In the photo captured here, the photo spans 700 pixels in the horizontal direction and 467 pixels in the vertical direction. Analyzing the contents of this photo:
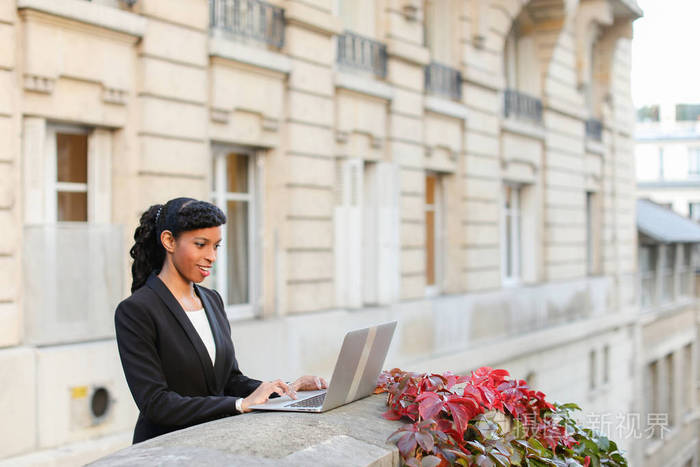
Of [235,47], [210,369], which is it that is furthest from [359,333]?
[235,47]

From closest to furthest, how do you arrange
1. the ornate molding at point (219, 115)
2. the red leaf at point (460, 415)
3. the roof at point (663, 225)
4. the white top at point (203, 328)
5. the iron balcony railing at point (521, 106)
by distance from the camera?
the red leaf at point (460, 415) < the white top at point (203, 328) < the ornate molding at point (219, 115) < the iron balcony railing at point (521, 106) < the roof at point (663, 225)

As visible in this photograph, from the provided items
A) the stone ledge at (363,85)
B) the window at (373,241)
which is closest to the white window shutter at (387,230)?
the window at (373,241)

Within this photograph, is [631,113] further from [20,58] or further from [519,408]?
[519,408]

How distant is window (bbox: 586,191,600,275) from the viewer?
2105 cm

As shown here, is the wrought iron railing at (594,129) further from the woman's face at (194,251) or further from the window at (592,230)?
the woman's face at (194,251)

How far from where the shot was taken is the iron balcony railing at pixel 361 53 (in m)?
11.6

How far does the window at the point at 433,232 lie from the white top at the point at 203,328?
36.4ft

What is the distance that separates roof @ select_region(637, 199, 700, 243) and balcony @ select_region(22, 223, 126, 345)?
752 inches

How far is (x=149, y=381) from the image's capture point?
3.10 m

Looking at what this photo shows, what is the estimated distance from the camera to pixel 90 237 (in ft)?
26.8

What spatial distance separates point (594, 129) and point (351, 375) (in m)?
18.8

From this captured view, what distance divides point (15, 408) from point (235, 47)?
4.46 meters

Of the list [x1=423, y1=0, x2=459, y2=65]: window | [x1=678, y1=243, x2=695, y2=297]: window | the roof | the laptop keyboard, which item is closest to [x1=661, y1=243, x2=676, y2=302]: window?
[x1=678, y1=243, x2=695, y2=297]: window

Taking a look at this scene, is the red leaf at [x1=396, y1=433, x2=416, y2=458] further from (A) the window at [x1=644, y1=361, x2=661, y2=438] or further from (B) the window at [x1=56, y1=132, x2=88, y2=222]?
(A) the window at [x1=644, y1=361, x2=661, y2=438]
